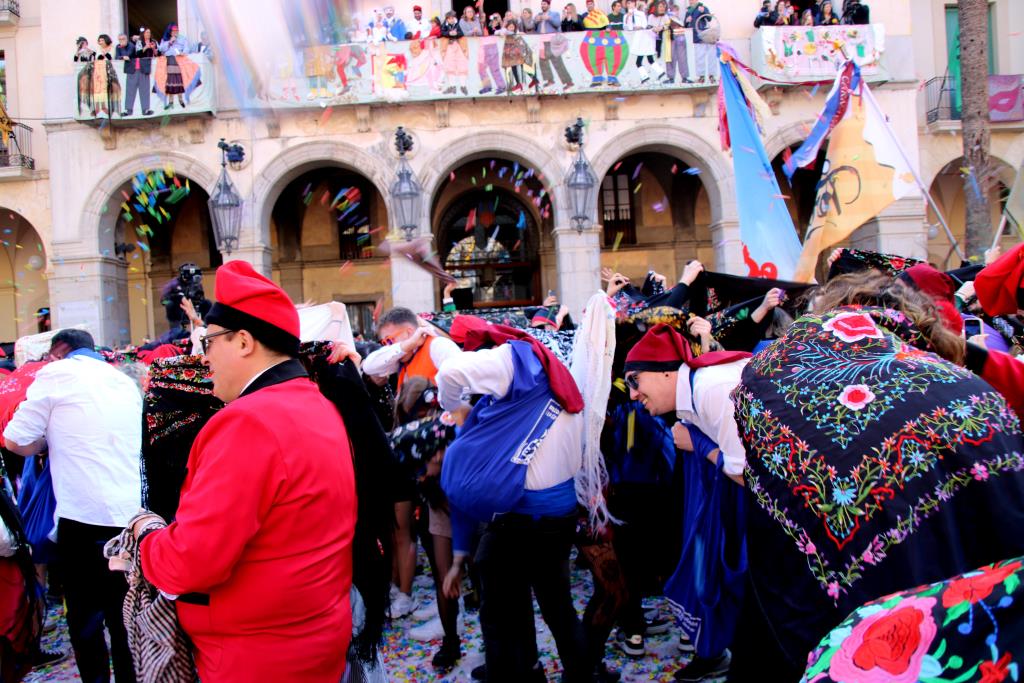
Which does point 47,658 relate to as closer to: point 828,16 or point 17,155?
point 17,155

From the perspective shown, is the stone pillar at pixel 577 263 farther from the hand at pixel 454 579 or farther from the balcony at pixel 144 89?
the hand at pixel 454 579

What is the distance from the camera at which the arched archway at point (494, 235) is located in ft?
60.2

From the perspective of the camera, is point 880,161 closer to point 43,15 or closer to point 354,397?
point 354,397

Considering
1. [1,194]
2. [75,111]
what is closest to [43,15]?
[75,111]

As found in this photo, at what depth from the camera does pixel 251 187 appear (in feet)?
51.2

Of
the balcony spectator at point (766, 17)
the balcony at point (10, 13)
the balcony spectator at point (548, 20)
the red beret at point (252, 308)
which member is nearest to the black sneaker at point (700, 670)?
the red beret at point (252, 308)

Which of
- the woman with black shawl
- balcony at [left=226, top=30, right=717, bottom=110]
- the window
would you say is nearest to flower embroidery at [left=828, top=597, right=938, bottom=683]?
the woman with black shawl

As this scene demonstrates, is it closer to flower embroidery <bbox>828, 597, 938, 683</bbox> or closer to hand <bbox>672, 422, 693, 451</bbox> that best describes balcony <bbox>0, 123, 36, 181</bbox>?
hand <bbox>672, 422, 693, 451</bbox>

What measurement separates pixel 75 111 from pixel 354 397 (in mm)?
15754

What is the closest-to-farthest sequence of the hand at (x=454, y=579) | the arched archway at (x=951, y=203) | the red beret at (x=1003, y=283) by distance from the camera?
the red beret at (x=1003, y=283) < the hand at (x=454, y=579) < the arched archway at (x=951, y=203)

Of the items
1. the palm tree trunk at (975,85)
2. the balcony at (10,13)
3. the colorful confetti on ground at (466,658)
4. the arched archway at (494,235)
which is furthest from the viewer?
the arched archway at (494,235)

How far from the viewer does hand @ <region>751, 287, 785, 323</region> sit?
15.6 feet

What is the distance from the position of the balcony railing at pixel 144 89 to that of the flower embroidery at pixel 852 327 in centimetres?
1565

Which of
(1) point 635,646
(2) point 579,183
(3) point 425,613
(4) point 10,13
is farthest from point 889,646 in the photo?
(4) point 10,13
